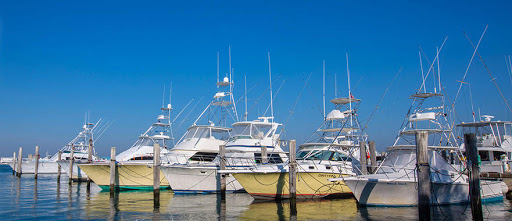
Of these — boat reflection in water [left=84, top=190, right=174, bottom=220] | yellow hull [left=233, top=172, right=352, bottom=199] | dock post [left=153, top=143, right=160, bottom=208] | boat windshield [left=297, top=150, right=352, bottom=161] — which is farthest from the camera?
boat windshield [left=297, top=150, right=352, bottom=161]

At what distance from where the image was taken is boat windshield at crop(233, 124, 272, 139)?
2591 centimetres

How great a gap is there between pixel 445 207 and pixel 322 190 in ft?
19.2

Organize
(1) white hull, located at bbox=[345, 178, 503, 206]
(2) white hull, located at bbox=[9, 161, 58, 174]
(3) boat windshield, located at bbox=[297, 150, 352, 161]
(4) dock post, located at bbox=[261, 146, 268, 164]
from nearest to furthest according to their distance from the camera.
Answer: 1. (1) white hull, located at bbox=[345, 178, 503, 206]
2. (3) boat windshield, located at bbox=[297, 150, 352, 161]
3. (4) dock post, located at bbox=[261, 146, 268, 164]
4. (2) white hull, located at bbox=[9, 161, 58, 174]

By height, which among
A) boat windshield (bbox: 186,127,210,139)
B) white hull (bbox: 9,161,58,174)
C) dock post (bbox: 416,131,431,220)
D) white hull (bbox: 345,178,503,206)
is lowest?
white hull (bbox: 9,161,58,174)

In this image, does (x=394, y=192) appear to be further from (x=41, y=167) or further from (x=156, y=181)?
(x=41, y=167)

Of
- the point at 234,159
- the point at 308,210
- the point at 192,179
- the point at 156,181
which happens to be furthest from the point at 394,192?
the point at 192,179

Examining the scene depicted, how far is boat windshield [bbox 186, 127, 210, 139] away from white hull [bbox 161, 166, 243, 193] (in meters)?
4.58

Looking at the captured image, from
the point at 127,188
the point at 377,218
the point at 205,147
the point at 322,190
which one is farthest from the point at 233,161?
the point at 377,218

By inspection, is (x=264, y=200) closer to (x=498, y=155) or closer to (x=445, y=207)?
(x=445, y=207)

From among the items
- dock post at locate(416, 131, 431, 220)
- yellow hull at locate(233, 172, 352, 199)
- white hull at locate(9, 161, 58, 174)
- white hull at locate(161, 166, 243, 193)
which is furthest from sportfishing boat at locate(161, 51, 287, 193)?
white hull at locate(9, 161, 58, 174)

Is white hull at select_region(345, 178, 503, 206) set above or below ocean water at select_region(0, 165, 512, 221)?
above

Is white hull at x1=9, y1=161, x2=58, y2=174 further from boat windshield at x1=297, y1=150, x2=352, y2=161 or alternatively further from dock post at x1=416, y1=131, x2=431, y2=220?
dock post at x1=416, y1=131, x2=431, y2=220

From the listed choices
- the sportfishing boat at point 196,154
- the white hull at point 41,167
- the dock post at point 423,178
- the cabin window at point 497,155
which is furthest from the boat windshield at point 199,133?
the white hull at point 41,167

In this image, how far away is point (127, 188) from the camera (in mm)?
26766
